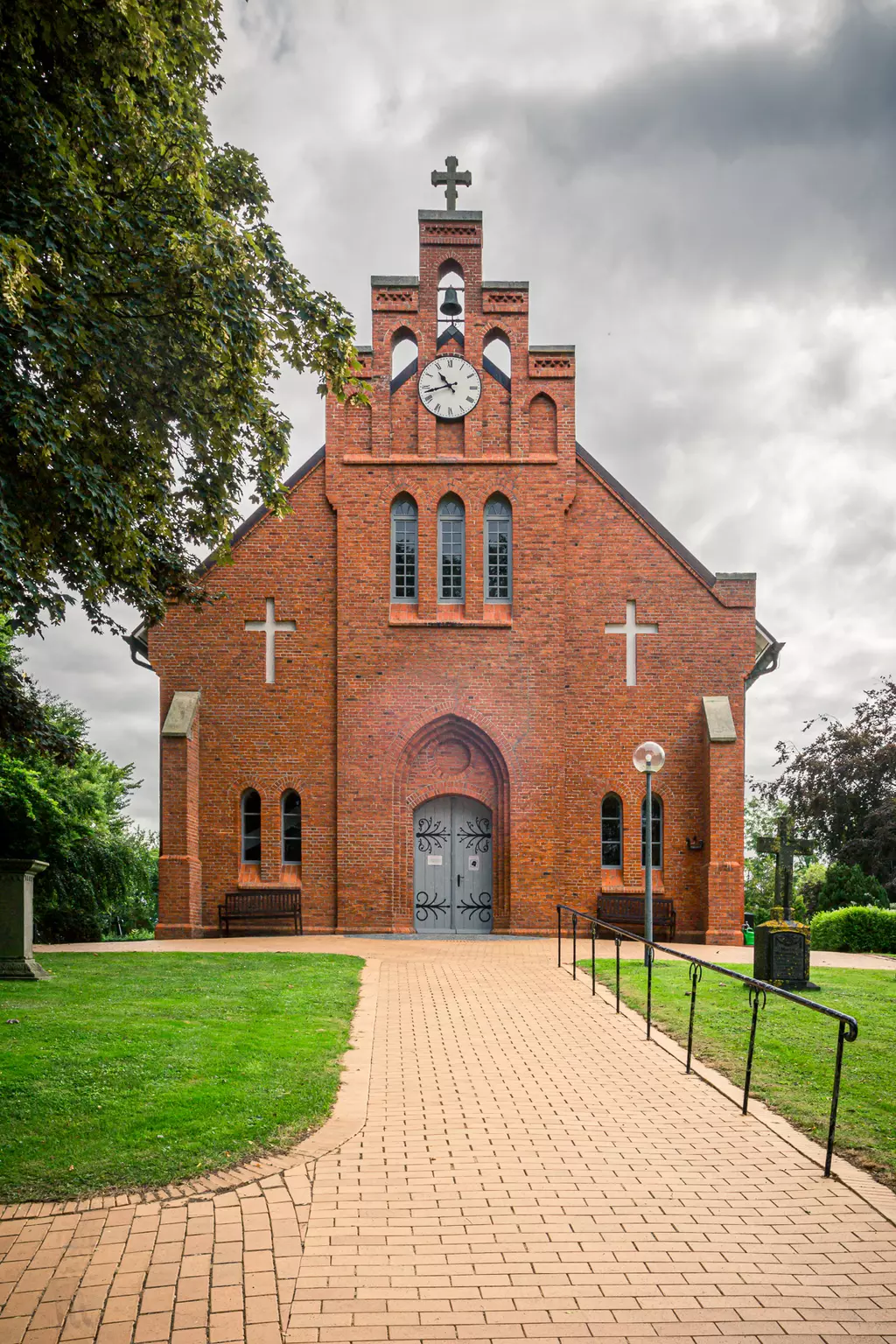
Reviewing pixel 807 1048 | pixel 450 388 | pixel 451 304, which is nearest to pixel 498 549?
pixel 450 388

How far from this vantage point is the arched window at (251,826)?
20.8 metres

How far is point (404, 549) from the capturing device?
21.4 metres

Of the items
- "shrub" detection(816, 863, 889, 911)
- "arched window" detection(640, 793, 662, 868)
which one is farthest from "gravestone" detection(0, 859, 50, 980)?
"shrub" detection(816, 863, 889, 911)

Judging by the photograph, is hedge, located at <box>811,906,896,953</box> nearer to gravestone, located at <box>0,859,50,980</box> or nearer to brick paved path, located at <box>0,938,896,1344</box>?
brick paved path, located at <box>0,938,896,1344</box>

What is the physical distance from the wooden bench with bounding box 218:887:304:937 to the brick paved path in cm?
1288

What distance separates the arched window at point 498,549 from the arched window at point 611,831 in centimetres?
446

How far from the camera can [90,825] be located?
68.6 ft

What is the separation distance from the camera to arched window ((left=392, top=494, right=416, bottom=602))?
2128 centimetres

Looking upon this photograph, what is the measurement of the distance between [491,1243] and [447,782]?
15.8 metres

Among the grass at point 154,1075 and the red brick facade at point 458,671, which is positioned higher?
the red brick facade at point 458,671

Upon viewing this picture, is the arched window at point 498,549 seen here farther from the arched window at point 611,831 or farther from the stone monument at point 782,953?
the stone monument at point 782,953

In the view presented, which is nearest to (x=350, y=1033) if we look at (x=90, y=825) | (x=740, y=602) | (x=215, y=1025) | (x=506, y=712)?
(x=215, y=1025)

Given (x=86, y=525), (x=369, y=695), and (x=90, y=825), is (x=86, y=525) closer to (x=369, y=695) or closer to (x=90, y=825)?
(x=369, y=695)

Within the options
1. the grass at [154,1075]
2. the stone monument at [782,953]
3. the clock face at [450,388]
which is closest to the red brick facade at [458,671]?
the clock face at [450,388]
